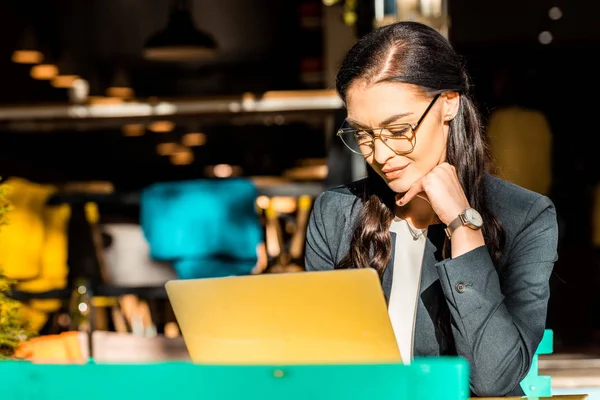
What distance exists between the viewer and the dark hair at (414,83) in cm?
186

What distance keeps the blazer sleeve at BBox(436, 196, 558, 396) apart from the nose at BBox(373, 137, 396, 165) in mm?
244

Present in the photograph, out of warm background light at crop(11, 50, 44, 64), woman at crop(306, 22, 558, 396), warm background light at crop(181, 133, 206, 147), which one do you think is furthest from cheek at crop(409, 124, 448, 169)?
warm background light at crop(11, 50, 44, 64)

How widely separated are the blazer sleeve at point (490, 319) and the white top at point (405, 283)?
0.16m

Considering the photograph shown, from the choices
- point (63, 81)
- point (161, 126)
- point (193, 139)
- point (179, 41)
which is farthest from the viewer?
point (63, 81)

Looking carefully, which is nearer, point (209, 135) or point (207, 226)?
point (207, 226)

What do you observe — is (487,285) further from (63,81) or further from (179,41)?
(63,81)

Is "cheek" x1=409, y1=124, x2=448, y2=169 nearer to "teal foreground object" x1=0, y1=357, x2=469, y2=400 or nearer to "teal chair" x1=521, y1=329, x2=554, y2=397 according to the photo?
"teal chair" x1=521, y1=329, x2=554, y2=397

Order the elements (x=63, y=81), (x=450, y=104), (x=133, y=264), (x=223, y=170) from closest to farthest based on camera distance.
A: (x=450, y=104) < (x=133, y=264) < (x=63, y=81) < (x=223, y=170)

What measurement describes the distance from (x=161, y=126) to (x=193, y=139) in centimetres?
44

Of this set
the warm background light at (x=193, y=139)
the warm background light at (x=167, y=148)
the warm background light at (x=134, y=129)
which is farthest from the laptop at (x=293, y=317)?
the warm background light at (x=167, y=148)

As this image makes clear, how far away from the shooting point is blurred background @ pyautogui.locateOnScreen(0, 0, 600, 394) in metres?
3.99

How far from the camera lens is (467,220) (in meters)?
1.74

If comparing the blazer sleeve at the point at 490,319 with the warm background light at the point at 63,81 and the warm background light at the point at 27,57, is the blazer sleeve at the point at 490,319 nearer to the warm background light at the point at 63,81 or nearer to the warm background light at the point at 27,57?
the warm background light at the point at 63,81

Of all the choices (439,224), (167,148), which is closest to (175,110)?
(167,148)
